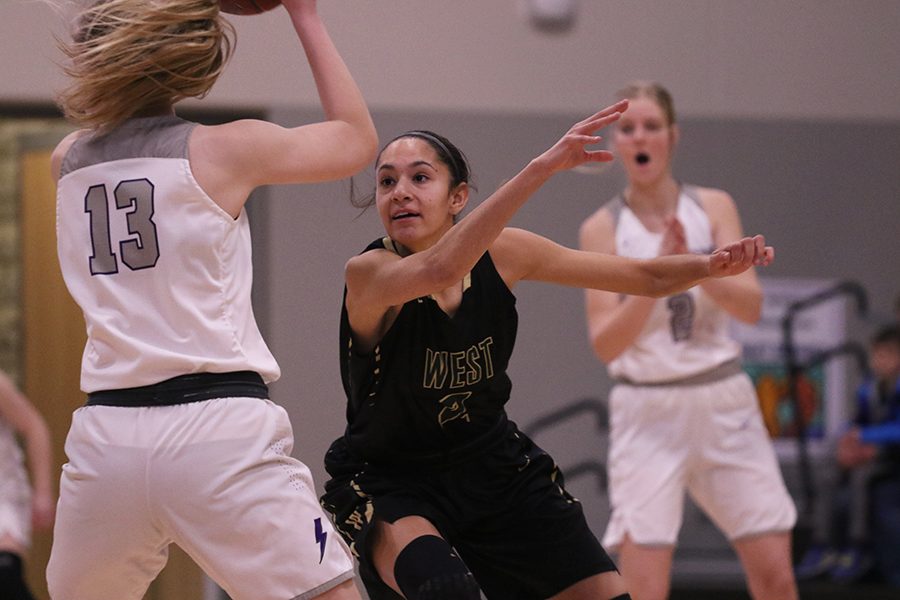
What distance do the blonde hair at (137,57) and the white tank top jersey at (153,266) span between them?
0.09 meters

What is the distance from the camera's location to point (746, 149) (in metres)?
7.11

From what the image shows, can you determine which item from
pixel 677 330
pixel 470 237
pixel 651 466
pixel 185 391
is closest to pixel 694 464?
pixel 651 466

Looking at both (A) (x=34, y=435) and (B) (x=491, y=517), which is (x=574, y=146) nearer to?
(B) (x=491, y=517)

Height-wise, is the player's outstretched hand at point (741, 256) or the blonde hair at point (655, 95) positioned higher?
the blonde hair at point (655, 95)

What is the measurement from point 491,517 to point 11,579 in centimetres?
226

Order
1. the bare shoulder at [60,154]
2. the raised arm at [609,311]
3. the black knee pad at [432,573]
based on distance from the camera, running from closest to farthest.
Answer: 1. the bare shoulder at [60,154]
2. the black knee pad at [432,573]
3. the raised arm at [609,311]

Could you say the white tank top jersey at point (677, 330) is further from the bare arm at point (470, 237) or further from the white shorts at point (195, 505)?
the white shorts at point (195, 505)

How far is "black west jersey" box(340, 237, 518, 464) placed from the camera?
3.27 metres

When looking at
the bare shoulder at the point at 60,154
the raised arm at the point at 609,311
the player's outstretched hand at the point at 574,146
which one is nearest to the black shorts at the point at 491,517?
the player's outstretched hand at the point at 574,146

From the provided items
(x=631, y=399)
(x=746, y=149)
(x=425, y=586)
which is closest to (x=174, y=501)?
(x=425, y=586)

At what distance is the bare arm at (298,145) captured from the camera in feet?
8.80

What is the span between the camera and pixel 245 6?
3037mm

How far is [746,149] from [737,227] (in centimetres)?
233

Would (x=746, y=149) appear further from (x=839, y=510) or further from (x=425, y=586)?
(x=425, y=586)
